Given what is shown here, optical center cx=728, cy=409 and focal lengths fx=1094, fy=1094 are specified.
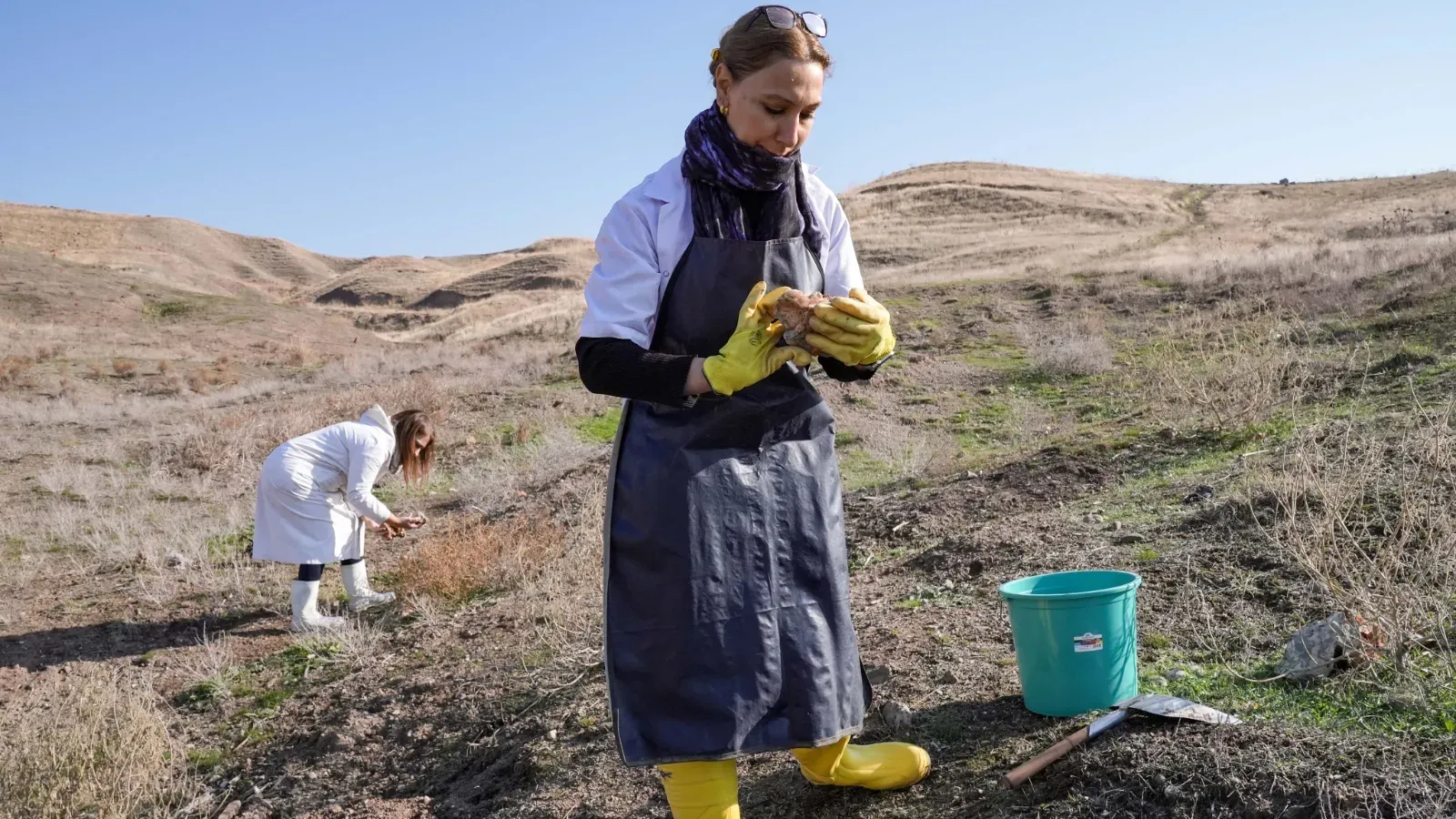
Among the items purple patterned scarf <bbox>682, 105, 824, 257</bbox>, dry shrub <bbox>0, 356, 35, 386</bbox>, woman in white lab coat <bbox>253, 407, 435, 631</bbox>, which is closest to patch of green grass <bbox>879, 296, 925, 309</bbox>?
woman in white lab coat <bbox>253, 407, 435, 631</bbox>

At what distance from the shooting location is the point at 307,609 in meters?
5.45

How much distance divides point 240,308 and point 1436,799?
113 ft

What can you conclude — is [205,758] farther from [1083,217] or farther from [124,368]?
[1083,217]

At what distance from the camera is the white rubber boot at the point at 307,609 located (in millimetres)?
5383

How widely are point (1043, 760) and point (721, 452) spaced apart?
41.9 inches

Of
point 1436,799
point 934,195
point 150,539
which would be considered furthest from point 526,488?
point 934,195

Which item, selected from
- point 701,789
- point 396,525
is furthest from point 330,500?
point 701,789

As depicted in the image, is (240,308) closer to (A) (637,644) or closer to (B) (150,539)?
(B) (150,539)

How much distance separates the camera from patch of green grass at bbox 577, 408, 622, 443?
33.1ft

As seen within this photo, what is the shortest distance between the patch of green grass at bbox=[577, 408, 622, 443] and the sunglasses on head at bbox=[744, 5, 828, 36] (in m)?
7.72

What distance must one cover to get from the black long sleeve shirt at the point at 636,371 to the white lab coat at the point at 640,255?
36 millimetres

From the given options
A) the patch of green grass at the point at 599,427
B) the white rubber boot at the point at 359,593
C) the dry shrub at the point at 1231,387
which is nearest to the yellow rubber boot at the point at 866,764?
the white rubber boot at the point at 359,593

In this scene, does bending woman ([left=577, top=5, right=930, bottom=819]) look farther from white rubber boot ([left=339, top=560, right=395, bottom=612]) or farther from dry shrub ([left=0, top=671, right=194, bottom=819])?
white rubber boot ([left=339, top=560, right=395, bottom=612])

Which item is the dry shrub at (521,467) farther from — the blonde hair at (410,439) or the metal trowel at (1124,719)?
the metal trowel at (1124,719)
